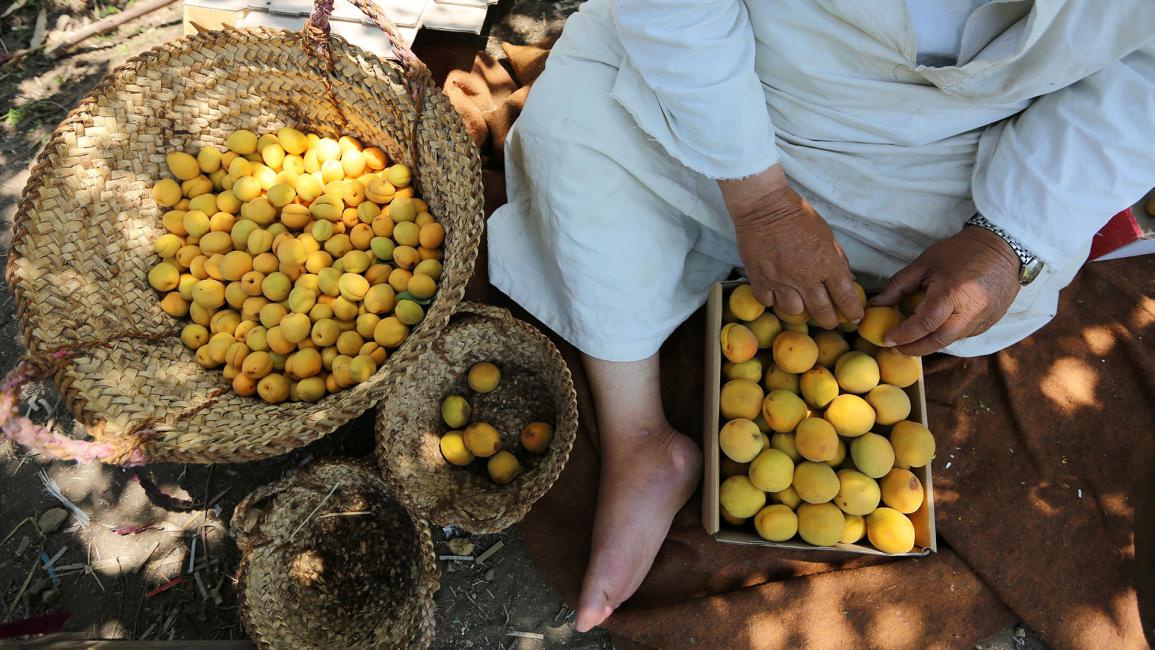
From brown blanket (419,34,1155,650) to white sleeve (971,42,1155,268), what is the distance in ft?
2.37

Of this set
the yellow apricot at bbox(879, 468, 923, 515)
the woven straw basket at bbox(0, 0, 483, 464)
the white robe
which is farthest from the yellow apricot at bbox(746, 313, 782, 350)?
the woven straw basket at bbox(0, 0, 483, 464)

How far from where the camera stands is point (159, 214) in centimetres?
208

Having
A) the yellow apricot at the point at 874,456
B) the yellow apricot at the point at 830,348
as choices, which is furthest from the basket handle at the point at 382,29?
the yellow apricot at the point at 874,456

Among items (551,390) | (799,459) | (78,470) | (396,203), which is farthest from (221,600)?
(799,459)

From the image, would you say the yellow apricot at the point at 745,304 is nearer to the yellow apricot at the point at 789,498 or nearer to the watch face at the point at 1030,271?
the yellow apricot at the point at 789,498

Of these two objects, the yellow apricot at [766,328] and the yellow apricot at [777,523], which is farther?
the yellow apricot at [766,328]

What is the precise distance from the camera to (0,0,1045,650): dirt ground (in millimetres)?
1990

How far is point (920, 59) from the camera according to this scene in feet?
4.70

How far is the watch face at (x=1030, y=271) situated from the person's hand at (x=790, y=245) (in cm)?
37

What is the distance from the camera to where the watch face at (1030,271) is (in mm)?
1536

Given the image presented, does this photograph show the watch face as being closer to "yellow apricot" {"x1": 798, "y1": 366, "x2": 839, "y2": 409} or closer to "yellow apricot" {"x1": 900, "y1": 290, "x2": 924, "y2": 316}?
"yellow apricot" {"x1": 900, "y1": 290, "x2": 924, "y2": 316}

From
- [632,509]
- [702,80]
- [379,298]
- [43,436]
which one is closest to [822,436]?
[632,509]

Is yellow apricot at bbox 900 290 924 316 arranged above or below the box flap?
above

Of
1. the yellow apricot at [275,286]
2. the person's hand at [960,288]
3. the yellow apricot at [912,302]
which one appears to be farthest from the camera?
the yellow apricot at [275,286]
